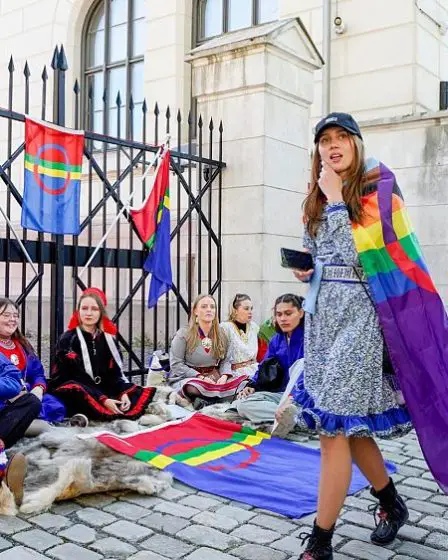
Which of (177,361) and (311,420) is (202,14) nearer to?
(177,361)

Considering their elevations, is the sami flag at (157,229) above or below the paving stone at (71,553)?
above

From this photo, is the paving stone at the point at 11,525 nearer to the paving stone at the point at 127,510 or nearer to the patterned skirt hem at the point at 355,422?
the paving stone at the point at 127,510

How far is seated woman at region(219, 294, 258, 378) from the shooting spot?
6.69 meters

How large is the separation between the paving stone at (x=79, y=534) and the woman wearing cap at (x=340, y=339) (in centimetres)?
104

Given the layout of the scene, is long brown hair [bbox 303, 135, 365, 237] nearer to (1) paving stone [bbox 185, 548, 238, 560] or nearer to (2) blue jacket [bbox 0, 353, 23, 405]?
(1) paving stone [bbox 185, 548, 238, 560]

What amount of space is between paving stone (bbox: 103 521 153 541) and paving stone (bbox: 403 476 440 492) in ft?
5.63

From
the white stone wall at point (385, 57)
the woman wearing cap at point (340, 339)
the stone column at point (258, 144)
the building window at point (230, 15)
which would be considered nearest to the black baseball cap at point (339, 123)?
the woman wearing cap at point (340, 339)

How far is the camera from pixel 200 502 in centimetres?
385

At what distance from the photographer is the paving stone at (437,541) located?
3.31 meters

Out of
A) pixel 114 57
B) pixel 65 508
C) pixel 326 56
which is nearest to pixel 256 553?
pixel 65 508

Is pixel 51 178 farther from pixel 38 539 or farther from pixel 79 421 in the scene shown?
pixel 38 539

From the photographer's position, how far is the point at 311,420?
10.1ft

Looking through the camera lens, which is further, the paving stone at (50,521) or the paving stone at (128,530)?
the paving stone at (50,521)

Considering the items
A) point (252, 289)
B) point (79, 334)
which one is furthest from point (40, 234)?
point (252, 289)
